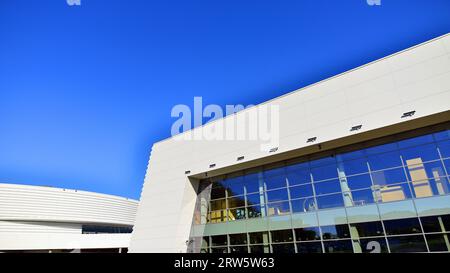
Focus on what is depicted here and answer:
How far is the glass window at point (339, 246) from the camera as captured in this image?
13531mm

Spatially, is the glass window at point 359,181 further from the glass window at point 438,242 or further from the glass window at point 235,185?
the glass window at point 235,185

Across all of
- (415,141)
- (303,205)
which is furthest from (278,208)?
(415,141)

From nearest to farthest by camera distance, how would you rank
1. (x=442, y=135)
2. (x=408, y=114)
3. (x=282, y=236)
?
(x=442, y=135)
(x=408, y=114)
(x=282, y=236)

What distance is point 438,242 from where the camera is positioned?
11617 mm

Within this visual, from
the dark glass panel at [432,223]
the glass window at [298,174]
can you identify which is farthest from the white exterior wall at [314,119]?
the dark glass panel at [432,223]

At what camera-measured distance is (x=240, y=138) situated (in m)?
19.0

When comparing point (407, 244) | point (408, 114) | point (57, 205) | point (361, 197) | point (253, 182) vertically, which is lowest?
point (407, 244)

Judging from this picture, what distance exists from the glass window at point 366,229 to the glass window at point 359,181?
6.08 ft

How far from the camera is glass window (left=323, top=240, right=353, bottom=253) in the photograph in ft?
44.4

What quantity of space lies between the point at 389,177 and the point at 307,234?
5096mm

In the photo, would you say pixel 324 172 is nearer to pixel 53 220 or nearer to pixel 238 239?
pixel 238 239
